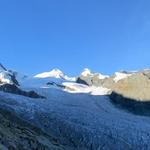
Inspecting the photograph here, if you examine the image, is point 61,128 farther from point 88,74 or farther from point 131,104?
point 88,74

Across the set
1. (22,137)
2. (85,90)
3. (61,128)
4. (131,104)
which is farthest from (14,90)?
(22,137)

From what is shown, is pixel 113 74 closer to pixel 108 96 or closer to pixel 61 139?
pixel 108 96

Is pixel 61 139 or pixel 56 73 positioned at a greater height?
pixel 56 73

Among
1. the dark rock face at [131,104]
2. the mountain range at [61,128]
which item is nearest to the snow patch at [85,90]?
the dark rock face at [131,104]

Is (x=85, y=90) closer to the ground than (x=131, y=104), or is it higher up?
higher up

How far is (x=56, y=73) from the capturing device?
192500mm

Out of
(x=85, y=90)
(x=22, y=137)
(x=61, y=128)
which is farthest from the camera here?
(x=85, y=90)

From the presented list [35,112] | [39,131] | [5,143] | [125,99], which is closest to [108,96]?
[125,99]

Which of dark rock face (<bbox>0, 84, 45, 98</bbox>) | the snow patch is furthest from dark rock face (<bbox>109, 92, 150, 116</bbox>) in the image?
dark rock face (<bbox>0, 84, 45, 98</bbox>)

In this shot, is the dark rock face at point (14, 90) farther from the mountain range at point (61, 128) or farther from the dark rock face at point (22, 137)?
the dark rock face at point (22, 137)

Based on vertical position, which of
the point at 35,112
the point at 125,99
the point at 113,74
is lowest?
the point at 35,112

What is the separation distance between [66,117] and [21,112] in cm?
651

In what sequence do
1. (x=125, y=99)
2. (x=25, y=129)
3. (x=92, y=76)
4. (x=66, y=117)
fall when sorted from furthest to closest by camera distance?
1. (x=92, y=76)
2. (x=125, y=99)
3. (x=66, y=117)
4. (x=25, y=129)

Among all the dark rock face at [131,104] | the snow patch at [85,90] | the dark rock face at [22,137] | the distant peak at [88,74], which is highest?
the distant peak at [88,74]
